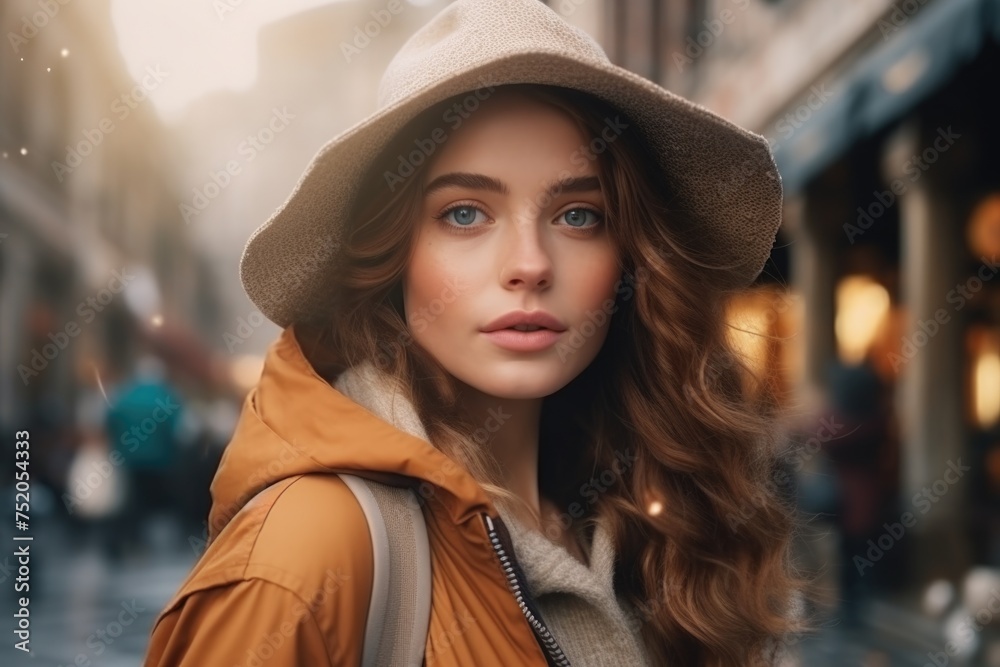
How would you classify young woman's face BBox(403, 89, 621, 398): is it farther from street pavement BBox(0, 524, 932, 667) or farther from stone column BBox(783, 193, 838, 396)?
stone column BBox(783, 193, 838, 396)

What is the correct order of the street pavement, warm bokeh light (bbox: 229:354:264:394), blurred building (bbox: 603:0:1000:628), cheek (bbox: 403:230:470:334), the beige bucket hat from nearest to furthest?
the beige bucket hat, cheek (bbox: 403:230:470:334), the street pavement, blurred building (bbox: 603:0:1000:628), warm bokeh light (bbox: 229:354:264:394)

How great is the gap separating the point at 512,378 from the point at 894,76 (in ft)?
21.8

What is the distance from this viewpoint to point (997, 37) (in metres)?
5.57

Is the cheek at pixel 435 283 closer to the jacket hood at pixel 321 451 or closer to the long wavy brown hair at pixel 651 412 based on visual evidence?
the long wavy brown hair at pixel 651 412

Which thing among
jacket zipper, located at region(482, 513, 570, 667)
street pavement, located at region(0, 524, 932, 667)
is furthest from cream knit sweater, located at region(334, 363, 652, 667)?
street pavement, located at region(0, 524, 932, 667)

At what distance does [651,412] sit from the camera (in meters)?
2.14

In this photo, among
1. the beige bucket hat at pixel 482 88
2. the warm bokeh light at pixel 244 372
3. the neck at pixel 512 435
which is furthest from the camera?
the warm bokeh light at pixel 244 372

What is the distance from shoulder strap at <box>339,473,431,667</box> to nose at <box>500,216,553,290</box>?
439 mm

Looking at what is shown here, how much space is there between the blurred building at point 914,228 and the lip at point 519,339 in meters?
4.92

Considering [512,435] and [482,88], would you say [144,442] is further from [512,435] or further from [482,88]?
[482,88]

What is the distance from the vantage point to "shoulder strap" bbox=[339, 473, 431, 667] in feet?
4.57

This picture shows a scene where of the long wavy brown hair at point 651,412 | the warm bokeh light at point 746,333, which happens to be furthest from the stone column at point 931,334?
the long wavy brown hair at point 651,412

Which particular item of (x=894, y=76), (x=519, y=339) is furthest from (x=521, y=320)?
(x=894, y=76)

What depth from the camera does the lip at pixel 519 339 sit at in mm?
1768
